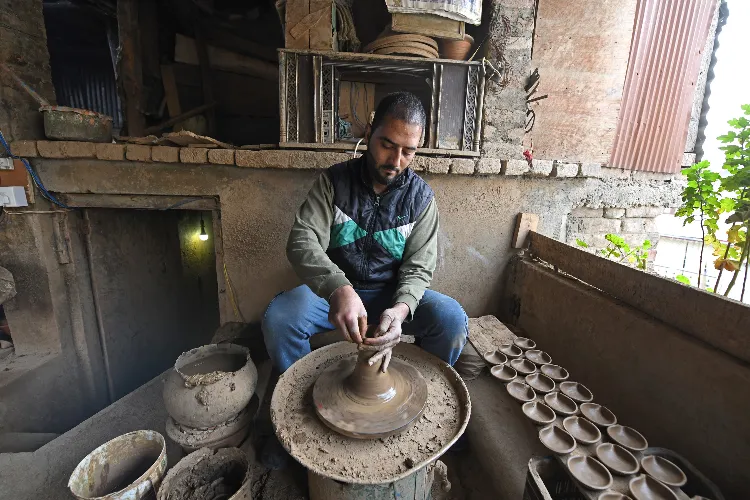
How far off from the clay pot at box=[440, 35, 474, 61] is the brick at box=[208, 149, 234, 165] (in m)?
2.10

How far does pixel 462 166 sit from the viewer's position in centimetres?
288

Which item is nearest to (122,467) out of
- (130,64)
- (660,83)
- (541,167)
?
(541,167)

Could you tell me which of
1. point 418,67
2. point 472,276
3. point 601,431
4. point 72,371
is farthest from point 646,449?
point 72,371

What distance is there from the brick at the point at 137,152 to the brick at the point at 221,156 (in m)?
0.51

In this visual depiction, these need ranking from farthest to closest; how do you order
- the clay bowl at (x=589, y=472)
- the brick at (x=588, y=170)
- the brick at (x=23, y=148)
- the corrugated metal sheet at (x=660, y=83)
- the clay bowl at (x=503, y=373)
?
the corrugated metal sheet at (x=660, y=83) < the brick at (x=588, y=170) < the brick at (x=23, y=148) < the clay bowl at (x=503, y=373) < the clay bowl at (x=589, y=472)

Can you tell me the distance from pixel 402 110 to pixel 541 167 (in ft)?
5.73

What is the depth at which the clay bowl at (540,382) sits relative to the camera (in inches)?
83.2

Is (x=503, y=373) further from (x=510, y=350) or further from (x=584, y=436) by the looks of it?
(x=584, y=436)

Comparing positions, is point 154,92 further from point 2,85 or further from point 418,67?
point 418,67

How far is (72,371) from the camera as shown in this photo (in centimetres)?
345

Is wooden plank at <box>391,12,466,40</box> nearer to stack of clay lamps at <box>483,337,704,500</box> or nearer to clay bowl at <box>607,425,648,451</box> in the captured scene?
stack of clay lamps at <box>483,337,704,500</box>

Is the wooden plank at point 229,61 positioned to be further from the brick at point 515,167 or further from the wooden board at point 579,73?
the brick at point 515,167

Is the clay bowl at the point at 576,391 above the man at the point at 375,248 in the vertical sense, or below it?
below

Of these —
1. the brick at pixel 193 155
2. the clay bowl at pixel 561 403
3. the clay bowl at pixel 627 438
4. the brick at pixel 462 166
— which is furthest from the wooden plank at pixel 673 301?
the brick at pixel 193 155
